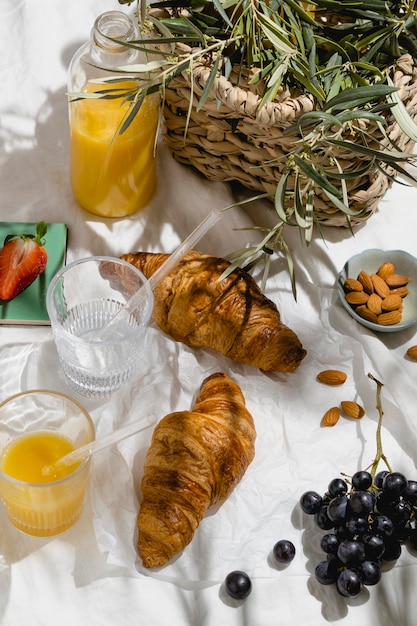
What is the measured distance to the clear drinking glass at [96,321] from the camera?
48.0 inches

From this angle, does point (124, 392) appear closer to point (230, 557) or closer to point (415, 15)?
point (230, 557)

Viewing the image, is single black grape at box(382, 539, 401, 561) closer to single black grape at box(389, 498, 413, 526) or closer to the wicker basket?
single black grape at box(389, 498, 413, 526)

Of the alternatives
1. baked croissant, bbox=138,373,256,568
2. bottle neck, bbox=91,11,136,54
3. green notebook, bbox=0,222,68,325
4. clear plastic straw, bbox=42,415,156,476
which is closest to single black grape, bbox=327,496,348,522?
baked croissant, bbox=138,373,256,568

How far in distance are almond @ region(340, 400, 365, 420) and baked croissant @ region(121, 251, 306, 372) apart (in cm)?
9

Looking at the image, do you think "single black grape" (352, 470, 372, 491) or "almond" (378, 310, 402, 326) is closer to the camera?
"single black grape" (352, 470, 372, 491)

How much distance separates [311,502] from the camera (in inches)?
46.2

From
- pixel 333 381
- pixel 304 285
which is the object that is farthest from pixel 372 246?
pixel 333 381

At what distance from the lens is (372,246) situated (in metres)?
1.46

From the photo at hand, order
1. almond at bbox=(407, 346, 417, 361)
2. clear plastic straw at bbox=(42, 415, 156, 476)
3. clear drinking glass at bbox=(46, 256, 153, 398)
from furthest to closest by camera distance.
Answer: almond at bbox=(407, 346, 417, 361) < clear drinking glass at bbox=(46, 256, 153, 398) < clear plastic straw at bbox=(42, 415, 156, 476)

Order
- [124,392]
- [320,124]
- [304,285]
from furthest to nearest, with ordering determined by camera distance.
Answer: [304,285] < [124,392] < [320,124]

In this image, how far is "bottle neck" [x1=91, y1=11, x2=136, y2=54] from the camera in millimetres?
1241

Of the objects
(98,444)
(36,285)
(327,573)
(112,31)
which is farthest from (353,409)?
(112,31)

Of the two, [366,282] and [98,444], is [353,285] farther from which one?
[98,444]

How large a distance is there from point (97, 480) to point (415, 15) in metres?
0.73
